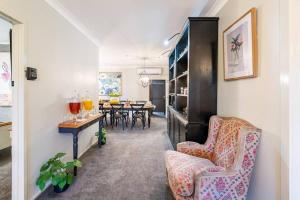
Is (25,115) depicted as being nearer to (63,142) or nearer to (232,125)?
(63,142)

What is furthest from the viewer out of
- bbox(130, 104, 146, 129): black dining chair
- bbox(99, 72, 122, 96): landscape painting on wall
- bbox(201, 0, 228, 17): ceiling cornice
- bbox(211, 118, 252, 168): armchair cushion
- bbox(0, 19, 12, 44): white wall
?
bbox(99, 72, 122, 96): landscape painting on wall

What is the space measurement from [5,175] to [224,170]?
3.12 metres

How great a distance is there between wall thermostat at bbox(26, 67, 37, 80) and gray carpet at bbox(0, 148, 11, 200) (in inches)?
58.5

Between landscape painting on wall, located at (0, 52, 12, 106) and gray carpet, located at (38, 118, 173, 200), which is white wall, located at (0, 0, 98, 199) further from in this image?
landscape painting on wall, located at (0, 52, 12, 106)

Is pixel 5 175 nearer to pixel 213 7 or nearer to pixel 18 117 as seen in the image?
pixel 18 117

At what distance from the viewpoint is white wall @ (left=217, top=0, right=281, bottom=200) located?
134 cm

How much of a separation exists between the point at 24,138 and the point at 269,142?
244 cm

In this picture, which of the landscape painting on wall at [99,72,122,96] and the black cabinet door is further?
the black cabinet door

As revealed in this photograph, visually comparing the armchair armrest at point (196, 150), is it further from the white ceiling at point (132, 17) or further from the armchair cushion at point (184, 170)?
the white ceiling at point (132, 17)

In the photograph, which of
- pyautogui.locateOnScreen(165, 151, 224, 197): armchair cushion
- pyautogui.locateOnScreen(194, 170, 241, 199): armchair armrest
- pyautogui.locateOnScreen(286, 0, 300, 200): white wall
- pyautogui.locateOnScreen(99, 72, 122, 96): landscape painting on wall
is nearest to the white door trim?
pyautogui.locateOnScreen(165, 151, 224, 197): armchair cushion

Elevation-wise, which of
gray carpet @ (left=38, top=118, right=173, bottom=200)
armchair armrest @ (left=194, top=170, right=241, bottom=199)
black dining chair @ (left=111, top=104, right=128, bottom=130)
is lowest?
gray carpet @ (left=38, top=118, right=173, bottom=200)

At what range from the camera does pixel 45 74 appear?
2.28 m

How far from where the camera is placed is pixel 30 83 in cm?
198

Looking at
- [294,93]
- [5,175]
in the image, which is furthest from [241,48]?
[5,175]
